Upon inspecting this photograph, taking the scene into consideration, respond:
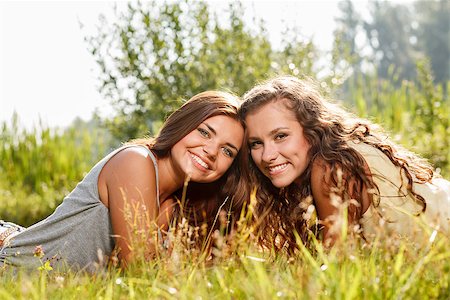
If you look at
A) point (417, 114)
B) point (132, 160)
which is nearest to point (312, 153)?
point (132, 160)

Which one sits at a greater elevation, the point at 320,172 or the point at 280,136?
the point at 280,136

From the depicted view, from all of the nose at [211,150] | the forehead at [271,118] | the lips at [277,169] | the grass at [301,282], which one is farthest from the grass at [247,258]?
the forehead at [271,118]

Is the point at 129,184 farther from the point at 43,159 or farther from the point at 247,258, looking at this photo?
the point at 43,159

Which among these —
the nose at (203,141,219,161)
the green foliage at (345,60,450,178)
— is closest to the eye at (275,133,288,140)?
the nose at (203,141,219,161)

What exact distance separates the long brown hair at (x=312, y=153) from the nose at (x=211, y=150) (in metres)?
0.31

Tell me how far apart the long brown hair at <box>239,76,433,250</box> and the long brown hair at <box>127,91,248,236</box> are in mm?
94

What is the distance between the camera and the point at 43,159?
9094 mm

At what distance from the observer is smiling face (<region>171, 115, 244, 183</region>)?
3.87 meters

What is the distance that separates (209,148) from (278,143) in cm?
40

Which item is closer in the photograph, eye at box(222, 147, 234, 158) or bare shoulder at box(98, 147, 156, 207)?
bare shoulder at box(98, 147, 156, 207)

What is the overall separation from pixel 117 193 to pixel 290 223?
1167 mm

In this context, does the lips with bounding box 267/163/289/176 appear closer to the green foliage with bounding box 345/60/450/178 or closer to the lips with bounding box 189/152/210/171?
the lips with bounding box 189/152/210/171

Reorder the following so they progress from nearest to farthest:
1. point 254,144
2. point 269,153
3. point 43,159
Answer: point 269,153 < point 254,144 < point 43,159

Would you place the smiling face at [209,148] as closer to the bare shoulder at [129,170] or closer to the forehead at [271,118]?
the forehead at [271,118]
